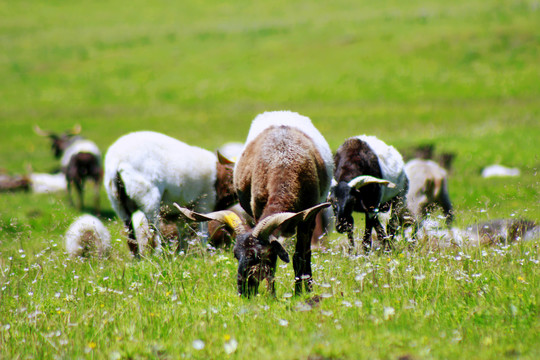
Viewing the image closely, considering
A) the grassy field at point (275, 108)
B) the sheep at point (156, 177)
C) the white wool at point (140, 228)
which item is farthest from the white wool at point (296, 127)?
the white wool at point (140, 228)

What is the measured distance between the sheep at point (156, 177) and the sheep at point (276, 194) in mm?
1909

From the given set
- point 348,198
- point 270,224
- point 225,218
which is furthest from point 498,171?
point 270,224

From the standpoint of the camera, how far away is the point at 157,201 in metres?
8.96

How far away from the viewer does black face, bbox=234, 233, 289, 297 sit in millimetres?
5645

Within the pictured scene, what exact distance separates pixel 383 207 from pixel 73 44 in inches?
2341

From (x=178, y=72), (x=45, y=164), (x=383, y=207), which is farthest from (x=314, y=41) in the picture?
(x=383, y=207)

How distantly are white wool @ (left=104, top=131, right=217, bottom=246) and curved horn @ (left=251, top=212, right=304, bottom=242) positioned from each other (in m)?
3.21

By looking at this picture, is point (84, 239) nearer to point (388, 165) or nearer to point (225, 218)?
point (225, 218)

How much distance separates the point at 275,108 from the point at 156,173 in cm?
3051

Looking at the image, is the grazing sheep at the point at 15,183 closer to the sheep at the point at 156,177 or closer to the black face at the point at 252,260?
the sheep at the point at 156,177

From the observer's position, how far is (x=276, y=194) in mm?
6312

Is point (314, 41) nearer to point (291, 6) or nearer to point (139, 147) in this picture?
point (291, 6)

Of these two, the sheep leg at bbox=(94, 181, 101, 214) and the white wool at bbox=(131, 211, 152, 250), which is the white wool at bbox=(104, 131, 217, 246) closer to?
the white wool at bbox=(131, 211, 152, 250)

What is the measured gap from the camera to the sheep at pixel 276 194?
571 cm
